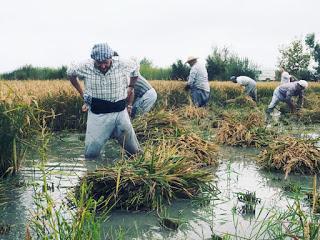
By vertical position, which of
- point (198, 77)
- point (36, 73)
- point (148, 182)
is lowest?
point (148, 182)

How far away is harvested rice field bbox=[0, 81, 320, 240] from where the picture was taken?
321 centimetres

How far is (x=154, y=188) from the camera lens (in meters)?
4.46

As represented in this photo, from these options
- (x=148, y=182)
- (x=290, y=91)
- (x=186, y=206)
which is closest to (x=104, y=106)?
(x=148, y=182)

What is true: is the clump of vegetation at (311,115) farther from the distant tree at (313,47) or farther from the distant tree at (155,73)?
the distant tree at (313,47)

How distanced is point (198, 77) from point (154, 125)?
409 centimetres

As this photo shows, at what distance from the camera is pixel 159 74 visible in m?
26.0

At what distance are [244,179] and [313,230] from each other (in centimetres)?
313

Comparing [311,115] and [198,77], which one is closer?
[198,77]

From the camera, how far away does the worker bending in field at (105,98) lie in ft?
19.3

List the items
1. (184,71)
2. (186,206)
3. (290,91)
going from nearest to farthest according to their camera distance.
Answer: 1. (186,206)
2. (290,91)
3. (184,71)

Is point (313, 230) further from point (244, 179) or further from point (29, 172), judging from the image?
→ point (29, 172)

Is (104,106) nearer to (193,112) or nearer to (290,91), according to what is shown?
(193,112)

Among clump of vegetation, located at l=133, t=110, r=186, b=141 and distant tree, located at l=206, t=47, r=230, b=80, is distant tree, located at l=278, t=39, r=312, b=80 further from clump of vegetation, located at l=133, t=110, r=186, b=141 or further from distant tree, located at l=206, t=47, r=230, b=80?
clump of vegetation, located at l=133, t=110, r=186, b=141

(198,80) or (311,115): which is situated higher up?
(198,80)
